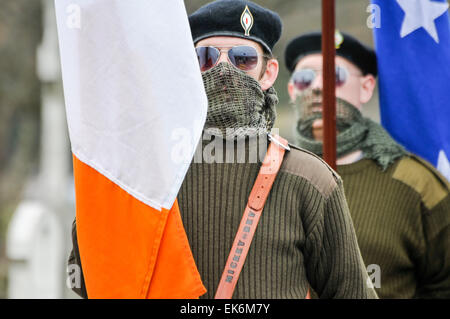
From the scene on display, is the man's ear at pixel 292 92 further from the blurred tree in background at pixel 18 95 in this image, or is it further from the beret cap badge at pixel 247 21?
the blurred tree in background at pixel 18 95

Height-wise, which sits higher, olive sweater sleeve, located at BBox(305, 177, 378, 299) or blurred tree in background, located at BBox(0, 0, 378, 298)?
blurred tree in background, located at BBox(0, 0, 378, 298)

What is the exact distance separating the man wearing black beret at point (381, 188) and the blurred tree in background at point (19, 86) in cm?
1109

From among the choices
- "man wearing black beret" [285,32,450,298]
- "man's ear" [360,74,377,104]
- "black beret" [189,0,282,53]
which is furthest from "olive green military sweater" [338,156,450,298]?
"black beret" [189,0,282,53]

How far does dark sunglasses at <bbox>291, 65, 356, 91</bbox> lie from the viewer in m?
3.83

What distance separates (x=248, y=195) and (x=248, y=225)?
11cm

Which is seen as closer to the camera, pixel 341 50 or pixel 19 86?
pixel 341 50

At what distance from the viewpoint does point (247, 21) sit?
247 cm

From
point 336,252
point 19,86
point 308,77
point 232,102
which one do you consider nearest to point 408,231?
point 308,77

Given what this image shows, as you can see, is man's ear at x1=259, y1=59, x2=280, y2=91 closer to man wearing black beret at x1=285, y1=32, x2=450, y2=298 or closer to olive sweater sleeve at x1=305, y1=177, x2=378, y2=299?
olive sweater sleeve at x1=305, y1=177, x2=378, y2=299

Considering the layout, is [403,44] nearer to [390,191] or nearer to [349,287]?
[390,191]

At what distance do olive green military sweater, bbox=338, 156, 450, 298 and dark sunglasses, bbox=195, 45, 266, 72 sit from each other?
123 centimetres

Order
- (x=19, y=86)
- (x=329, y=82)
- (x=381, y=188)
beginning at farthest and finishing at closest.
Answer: (x=19, y=86), (x=381, y=188), (x=329, y=82)

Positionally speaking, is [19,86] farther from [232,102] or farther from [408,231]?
[232,102]

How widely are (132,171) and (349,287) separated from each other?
2.62ft
